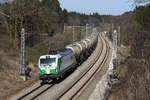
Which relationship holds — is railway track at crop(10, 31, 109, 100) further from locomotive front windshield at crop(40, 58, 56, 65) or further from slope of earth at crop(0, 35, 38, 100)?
locomotive front windshield at crop(40, 58, 56, 65)

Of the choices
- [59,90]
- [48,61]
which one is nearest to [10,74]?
[48,61]

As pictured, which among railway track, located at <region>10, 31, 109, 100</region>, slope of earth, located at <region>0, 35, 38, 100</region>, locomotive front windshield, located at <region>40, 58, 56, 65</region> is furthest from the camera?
locomotive front windshield, located at <region>40, 58, 56, 65</region>

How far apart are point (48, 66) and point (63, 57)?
2.96 m

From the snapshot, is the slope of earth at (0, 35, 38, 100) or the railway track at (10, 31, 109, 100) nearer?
the railway track at (10, 31, 109, 100)

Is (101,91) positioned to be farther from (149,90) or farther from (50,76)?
(50,76)

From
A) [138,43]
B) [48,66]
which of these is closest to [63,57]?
[48,66]

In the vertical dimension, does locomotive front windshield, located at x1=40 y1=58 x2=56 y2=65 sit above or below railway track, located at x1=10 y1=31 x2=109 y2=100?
above

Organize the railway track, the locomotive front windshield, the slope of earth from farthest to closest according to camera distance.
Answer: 1. the locomotive front windshield
2. the slope of earth
3. the railway track

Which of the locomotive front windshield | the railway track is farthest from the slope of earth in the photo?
the locomotive front windshield

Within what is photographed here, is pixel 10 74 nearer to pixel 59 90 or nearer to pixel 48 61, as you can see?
pixel 48 61

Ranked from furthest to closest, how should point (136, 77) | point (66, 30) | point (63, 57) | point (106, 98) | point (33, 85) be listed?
1. point (66, 30)
2. point (63, 57)
3. point (33, 85)
4. point (106, 98)
5. point (136, 77)

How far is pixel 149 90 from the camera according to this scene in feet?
43.2

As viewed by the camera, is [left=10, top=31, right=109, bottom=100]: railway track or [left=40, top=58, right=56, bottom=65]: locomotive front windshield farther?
[left=40, top=58, right=56, bottom=65]: locomotive front windshield

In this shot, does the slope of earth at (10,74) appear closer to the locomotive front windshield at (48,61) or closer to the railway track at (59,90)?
the railway track at (59,90)
